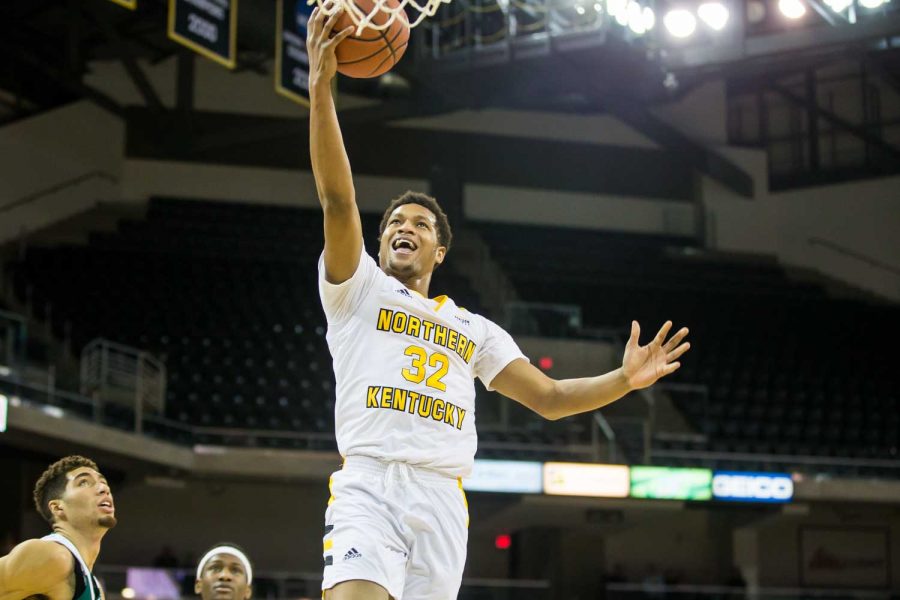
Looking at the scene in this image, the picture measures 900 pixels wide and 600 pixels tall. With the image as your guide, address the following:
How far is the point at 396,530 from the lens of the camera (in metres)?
4.12

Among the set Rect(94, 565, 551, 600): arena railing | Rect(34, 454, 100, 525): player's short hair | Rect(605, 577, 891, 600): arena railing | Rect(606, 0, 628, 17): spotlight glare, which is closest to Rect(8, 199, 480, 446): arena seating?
Rect(94, 565, 551, 600): arena railing

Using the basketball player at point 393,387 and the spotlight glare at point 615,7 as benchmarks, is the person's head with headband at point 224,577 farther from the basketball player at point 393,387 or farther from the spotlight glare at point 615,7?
the spotlight glare at point 615,7

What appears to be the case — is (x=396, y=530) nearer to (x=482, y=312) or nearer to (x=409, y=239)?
(x=409, y=239)

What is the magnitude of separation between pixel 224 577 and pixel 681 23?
11.2m

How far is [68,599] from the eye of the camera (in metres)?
4.77

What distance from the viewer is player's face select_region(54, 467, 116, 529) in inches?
201

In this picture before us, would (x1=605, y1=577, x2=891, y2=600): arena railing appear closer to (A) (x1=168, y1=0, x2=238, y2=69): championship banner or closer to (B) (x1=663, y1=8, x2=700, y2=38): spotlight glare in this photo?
(B) (x1=663, y1=8, x2=700, y2=38): spotlight glare

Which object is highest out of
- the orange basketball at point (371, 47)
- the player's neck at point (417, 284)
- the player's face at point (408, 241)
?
the orange basketball at point (371, 47)

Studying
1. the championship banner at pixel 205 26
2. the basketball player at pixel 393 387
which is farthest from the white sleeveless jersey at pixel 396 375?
the championship banner at pixel 205 26

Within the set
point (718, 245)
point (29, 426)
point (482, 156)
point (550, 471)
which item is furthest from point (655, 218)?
point (29, 426)

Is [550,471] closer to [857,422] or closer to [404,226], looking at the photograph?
[857,422]

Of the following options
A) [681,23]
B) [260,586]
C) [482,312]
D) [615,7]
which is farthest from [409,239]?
[482,312]

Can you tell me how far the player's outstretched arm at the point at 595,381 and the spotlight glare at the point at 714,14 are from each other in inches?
462

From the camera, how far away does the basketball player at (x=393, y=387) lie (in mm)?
4031
